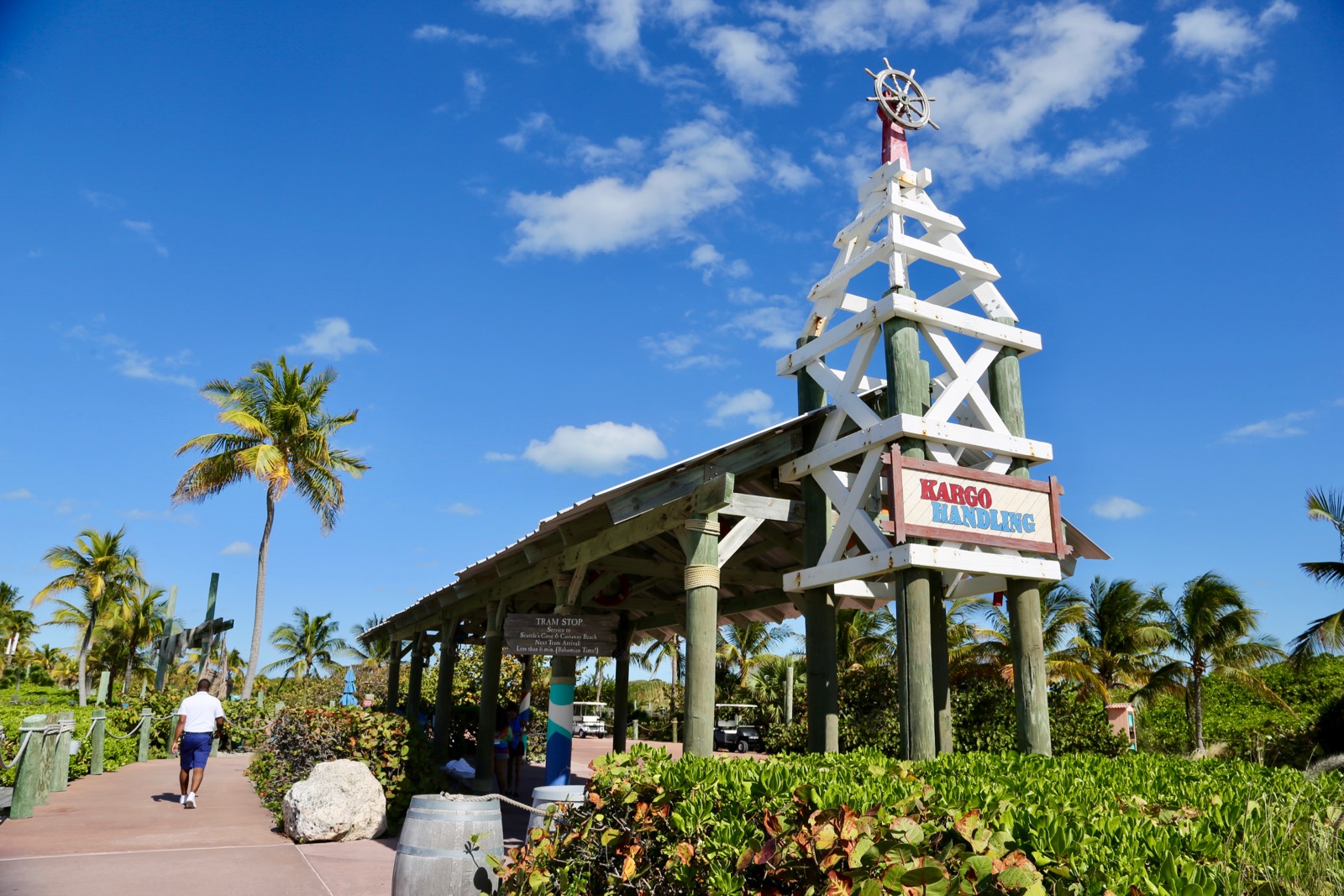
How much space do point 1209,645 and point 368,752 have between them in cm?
2486

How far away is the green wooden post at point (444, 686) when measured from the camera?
48.9 feet

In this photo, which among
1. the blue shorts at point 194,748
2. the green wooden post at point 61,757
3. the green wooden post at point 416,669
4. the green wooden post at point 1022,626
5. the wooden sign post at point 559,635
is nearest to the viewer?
the green wooden post at point 1022,626

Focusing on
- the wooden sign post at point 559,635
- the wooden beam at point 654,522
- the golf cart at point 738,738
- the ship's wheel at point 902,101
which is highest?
the ship's wheel at point 902,101

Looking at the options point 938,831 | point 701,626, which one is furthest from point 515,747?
point 938,831

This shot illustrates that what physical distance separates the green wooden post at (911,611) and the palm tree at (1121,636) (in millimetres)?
21951

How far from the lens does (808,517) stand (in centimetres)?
868

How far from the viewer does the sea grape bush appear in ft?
9.34

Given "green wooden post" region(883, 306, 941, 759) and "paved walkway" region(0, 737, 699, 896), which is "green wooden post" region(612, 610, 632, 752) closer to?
"paved walkway" region(0, 737, 699, 896)

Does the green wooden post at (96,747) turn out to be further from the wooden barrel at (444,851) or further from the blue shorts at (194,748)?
the wooden barrel at (444,851)

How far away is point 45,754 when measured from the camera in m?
10.5

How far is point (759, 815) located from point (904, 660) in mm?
→ 3399

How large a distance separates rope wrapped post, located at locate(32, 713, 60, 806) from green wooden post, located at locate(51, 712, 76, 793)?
0.32ft

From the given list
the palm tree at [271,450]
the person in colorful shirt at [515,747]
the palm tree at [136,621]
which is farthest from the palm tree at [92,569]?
the person in colorful shirt at [515,747]

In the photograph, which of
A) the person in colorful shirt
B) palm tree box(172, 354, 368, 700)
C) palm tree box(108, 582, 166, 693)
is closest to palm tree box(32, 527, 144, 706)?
palm tree box(108, 582, 166, 693)
